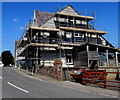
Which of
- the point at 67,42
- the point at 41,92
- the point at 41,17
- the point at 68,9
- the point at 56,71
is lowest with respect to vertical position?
the point at 41,92

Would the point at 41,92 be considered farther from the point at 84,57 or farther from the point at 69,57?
the point at 69,57

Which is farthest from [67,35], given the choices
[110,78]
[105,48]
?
[110,78]

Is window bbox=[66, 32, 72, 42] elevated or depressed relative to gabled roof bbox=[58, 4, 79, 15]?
depressed

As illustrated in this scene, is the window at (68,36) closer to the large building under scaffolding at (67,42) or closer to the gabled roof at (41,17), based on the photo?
the large building under scaffolding at (67,42)

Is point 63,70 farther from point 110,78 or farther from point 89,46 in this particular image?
point 89,46

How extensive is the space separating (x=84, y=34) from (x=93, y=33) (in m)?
1.97

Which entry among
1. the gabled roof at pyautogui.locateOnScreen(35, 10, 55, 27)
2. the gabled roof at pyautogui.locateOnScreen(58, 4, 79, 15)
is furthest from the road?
the gabled roof at pyautogui.locateOnScreen(58, 4, 79, 15)

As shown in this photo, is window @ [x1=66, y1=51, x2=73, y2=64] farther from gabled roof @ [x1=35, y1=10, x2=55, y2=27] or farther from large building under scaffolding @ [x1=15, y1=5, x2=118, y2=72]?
gabled roof @ [x1=35, y1=10, x2=55, y2=27]

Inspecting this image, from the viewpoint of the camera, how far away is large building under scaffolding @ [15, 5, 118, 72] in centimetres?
2548

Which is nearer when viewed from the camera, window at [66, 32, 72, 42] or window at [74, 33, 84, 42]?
window at [66, 32, 72, 42]

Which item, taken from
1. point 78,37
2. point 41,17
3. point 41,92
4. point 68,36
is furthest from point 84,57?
point 41,92

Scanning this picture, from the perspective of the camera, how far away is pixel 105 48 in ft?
87.9

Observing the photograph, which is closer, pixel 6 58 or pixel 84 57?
pixel 84 57

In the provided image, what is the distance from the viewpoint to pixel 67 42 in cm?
2927
